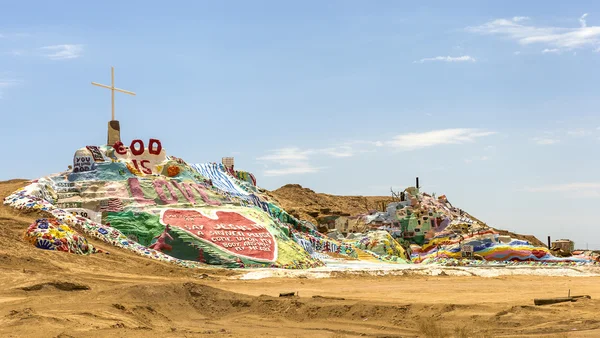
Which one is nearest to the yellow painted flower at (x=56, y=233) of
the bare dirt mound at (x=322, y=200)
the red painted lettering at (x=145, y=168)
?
the red painted lettering at (x=145, y=168)

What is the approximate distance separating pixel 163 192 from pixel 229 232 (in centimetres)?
516

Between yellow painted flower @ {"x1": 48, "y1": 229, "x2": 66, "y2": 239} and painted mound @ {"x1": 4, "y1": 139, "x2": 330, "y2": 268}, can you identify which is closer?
yellow painted flower @ {"x1": 48, "y1": 229, "x2": 66, "y2": 239}

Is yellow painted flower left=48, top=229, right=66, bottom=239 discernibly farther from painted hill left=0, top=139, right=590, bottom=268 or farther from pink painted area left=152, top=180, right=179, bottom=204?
pink painted area left=152, top=180, right=179, bottom=204

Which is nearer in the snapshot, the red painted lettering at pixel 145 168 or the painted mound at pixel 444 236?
the red painted lettering at pixel 145 168

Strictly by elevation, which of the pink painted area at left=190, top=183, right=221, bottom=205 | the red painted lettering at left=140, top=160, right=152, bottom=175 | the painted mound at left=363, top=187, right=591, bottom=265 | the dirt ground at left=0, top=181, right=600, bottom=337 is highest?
the red painted lettering at left=140, top=160, right=152, bottom=175

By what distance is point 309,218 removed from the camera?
66875mm

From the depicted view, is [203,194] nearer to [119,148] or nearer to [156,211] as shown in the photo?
[156,211]

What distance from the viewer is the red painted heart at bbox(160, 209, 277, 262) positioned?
103 feet

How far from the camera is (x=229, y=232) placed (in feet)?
106

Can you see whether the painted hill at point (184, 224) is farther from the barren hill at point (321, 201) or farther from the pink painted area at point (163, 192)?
the barren hill at point (321, 201)

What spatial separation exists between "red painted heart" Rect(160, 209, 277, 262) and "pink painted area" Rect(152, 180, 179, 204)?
2.19 meters

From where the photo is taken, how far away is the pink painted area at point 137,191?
3441 cm

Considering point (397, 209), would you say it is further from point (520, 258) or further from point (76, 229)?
point (76, 229)

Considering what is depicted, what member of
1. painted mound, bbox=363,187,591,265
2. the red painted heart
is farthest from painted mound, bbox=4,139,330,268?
painted mound, bbox=363,187,591,265
